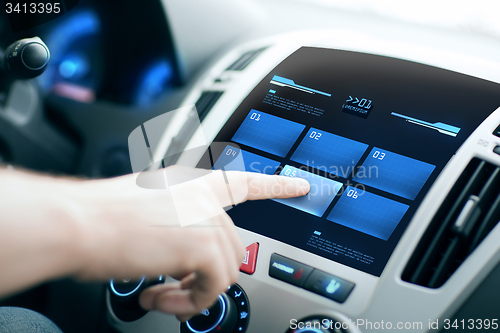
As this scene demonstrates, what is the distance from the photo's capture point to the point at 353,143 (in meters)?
0.89

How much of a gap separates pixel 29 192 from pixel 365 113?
2.33 feet

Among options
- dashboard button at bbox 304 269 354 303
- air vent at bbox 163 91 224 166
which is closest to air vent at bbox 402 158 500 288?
dashboard button at bbox 304 269 354 303

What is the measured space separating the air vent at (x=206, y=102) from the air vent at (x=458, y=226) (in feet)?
1.96

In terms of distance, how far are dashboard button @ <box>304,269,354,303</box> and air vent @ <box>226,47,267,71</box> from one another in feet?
2.03

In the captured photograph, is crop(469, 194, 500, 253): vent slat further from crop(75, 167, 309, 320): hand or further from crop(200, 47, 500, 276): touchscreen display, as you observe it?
crop(75, 167, 309, 320): hand

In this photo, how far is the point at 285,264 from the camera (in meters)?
0.79

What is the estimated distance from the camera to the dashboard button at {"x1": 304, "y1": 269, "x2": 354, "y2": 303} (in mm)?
741

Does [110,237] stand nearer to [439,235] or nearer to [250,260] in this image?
[250,260]

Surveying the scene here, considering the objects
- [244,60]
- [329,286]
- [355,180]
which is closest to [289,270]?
[329,286]

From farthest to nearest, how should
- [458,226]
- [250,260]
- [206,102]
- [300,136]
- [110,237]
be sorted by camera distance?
[206,102] → [300,136] → [250,260] → [458,226] → [110,237]

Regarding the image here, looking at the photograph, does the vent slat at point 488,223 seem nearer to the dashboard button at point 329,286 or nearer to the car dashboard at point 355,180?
the car dashboard at point 355,180

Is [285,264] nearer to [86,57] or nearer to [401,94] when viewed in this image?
[401,94]

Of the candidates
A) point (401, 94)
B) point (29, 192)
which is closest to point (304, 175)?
point (401, 94)

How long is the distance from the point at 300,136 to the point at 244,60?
1.22 ft
